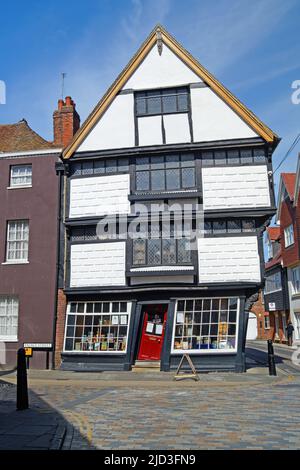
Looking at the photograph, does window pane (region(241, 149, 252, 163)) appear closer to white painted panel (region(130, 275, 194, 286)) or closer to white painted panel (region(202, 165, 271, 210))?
white painted panel (region(202, 165, 271, 210))

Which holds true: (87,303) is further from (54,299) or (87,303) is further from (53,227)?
(53,227)

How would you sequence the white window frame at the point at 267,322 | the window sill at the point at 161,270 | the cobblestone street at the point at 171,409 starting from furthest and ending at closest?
1. the white window frame at the point at 267,322
2. the window sill at the point at 161,270
3. the cobblestone street at the point at 171,409

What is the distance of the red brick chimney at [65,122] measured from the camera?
2008 cm

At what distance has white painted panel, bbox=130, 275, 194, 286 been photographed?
1625cm

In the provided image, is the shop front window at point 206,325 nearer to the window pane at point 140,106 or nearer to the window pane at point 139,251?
the window pane at point 139,251

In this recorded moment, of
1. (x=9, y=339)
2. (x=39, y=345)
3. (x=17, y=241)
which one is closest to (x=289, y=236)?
(x=17, y=241)

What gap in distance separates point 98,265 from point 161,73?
8360mm

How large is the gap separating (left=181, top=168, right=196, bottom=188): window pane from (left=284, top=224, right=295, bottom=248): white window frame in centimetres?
1499

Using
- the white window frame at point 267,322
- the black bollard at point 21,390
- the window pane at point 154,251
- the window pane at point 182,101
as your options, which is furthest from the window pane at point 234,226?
the white window frame at point 267,322

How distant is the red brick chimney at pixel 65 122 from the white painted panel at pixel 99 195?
3.17 metres

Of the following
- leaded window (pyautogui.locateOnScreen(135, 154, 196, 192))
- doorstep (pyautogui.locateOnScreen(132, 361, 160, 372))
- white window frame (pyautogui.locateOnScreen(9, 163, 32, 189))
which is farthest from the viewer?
white window frame (pyautogui.locateOnScreen(9, 163, 32, 189))

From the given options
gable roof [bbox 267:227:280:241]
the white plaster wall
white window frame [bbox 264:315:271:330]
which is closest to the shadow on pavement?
the white plaster wall

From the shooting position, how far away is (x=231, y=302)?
1633 centimetres
